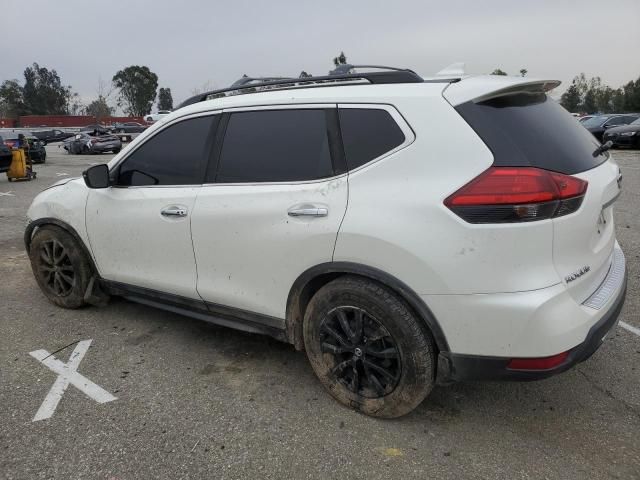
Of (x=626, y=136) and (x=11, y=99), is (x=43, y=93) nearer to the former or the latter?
(x=11, y=99)

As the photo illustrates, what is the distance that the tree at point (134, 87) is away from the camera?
88.1 m

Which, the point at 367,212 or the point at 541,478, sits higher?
the point at 367,212

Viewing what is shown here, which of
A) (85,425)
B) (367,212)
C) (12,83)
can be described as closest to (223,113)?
(367,212)

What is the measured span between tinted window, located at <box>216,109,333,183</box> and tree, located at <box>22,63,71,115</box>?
105 meters

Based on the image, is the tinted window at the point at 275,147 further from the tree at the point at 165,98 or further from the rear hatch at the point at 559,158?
the tree at the point at 165,98

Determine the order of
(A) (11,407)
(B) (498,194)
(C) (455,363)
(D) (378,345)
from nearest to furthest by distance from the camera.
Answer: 1. (B) (498,194)
2. (C) (455,363)
3. (D) (378,345)
4. (A) (11,407)

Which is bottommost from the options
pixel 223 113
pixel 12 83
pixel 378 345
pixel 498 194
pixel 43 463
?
pixel 43 463

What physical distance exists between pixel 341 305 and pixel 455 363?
0.63 m

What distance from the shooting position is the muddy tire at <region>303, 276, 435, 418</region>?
2.42 meters

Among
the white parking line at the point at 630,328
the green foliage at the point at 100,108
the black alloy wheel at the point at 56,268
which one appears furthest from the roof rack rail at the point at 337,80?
the green foliage at the point at 100,108

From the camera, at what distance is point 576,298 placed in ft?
7.42

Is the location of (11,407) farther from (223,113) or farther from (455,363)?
(455,363)

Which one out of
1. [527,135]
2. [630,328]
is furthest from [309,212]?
[630,328]

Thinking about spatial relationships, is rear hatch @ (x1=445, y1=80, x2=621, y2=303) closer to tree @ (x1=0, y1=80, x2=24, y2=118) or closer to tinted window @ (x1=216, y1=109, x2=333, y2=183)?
tinted window @ (x1=216, y1=109, x2=333, y2=183)
